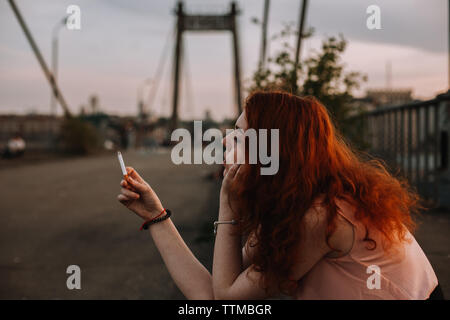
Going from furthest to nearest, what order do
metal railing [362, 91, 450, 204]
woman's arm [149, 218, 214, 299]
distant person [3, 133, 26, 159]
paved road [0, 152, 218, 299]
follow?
distant person [3, 133, 26, 159], metal railing [362, 91, 450, 204], paved road [0, 152, 218, 299], woman's arm [149, 218, 214, 299]

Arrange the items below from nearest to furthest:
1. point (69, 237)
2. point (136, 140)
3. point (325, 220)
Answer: point (325, 220) < point (69, 237) < point (136, 140)

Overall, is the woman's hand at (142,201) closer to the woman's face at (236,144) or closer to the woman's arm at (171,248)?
the woman's arm at (171,248)

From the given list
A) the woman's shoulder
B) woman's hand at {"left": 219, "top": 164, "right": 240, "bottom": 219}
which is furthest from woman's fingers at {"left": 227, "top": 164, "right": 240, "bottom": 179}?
the woman's shoulder

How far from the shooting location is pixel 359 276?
3.34 feet

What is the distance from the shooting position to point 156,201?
1.16 m

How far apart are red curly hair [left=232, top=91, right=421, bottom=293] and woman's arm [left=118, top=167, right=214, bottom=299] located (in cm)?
17

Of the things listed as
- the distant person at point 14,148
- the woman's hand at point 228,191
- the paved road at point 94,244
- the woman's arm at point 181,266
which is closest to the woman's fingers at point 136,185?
the woman's arm at point 181,266

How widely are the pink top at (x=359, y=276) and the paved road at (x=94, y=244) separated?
698mm

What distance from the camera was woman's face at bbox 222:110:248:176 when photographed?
1.08 metres

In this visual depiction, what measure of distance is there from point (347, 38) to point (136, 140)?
2908cm

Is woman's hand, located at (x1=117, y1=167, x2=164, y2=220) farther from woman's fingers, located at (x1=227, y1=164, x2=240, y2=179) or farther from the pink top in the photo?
the pink top

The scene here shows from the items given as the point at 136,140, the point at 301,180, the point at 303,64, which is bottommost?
the point at 136,140

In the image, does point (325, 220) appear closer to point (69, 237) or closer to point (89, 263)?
point (89, 263)

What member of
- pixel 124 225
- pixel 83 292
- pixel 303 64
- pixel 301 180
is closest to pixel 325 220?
pixel 301 180
